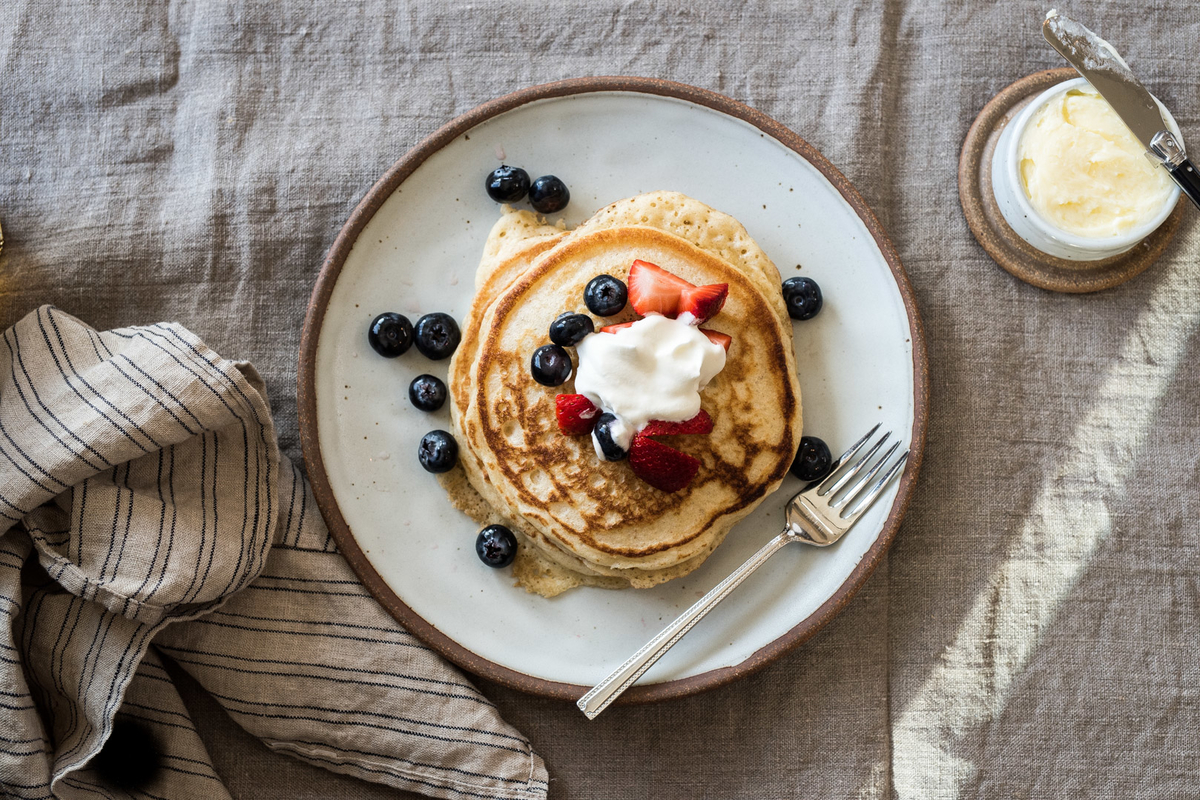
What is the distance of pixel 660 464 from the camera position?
158 cm

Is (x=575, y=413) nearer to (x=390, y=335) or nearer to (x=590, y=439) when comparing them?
(x=590, y=439)

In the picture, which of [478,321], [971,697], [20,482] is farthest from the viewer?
[971,697]

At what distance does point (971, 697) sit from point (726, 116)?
1.51 meters

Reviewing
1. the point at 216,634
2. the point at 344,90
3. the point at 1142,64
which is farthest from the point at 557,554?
the point at 1142,64

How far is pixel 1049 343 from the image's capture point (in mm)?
1961

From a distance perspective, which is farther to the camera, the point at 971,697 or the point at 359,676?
the point at 971,697

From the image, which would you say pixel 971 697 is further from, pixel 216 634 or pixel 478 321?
pixel 216 634

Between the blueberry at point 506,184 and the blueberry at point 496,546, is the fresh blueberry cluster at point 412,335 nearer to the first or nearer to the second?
the blueberry at point 506,184

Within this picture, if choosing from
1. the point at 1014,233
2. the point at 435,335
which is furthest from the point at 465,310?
the point at 1014,233

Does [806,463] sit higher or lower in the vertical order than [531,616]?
Answer: higher

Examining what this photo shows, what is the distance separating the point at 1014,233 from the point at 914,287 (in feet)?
0.87

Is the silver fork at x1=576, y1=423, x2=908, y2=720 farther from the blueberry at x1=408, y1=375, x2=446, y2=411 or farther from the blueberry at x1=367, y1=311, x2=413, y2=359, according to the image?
the blueberry at x1=367, y1=311, x2=413, y2=359

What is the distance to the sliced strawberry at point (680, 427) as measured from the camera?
1.58 m

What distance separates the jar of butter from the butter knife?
0.03 meters
